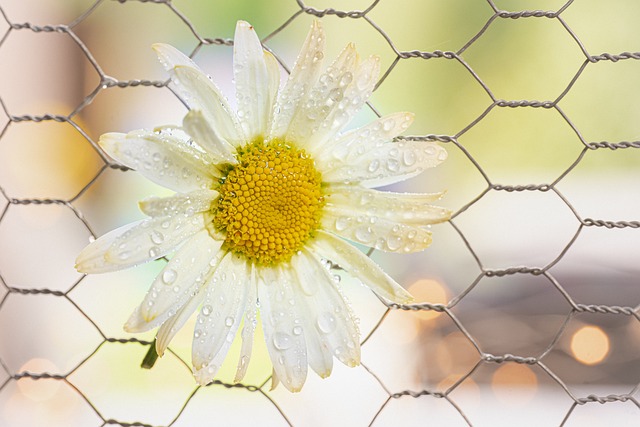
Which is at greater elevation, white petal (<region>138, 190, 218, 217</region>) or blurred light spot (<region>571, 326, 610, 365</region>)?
blurred light spot (<region>571, 326, 610, 365</region>)

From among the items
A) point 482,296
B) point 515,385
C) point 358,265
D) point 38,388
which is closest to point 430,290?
point 482,296

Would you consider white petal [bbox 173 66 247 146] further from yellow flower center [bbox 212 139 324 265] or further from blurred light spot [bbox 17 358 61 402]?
blurred light spot [bbox 17 358 61 402]

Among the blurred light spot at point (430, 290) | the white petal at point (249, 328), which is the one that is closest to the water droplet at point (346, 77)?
the white petal at point (249, 328)

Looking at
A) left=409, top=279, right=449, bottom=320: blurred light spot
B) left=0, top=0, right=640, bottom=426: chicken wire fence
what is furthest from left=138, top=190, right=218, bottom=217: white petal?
left=409, top=279, right=449, bottom=320: blurred light spot

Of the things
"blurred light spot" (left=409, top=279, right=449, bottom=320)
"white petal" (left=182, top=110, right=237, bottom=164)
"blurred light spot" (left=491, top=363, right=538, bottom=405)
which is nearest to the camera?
"white petal" (left=182, top=110, right=237, bottom=164)

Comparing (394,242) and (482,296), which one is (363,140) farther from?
(482,296)

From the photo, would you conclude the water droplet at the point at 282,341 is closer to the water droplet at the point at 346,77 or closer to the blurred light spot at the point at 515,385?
the water droplet at the point at 346,77
